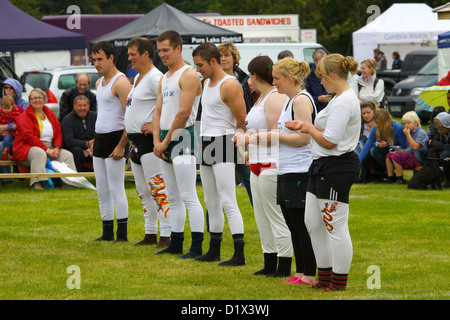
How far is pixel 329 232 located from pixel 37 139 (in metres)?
9.01

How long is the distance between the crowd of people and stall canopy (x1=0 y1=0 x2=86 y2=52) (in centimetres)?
1295

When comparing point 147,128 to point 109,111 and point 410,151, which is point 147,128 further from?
point 410,151

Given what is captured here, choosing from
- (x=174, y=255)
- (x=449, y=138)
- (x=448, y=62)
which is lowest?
(x=174, y=255)

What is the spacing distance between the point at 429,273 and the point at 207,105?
243cm

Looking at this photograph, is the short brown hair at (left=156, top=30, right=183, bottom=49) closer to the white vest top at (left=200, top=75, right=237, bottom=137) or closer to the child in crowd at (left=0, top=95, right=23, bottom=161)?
the white vest top at (left=200, top=75, right=237, bottom=137)

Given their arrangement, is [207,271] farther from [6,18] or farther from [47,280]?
[6,18]

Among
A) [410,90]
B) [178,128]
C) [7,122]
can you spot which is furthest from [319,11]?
[178,128]

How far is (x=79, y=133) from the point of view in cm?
1434

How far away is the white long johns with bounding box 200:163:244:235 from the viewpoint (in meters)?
7.34

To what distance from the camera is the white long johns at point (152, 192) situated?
8344mm

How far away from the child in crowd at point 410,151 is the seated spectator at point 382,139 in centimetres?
14

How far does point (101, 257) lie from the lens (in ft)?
26.3

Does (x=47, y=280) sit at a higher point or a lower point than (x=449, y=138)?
lower
